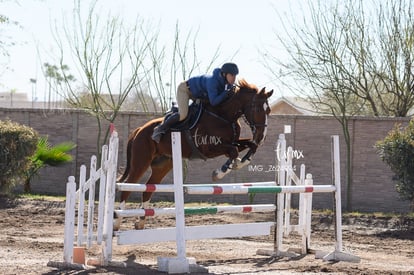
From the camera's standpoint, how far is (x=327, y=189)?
11086 millimetres

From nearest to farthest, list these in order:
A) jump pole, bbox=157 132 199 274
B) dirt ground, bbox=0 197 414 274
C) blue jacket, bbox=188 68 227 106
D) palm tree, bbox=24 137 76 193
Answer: jump pole, bbox=157 132 199 274 → dirt ground, bbox=0 197 414 274 → blue jacket, bbox=188 68 227 106 → palm tree, bbox=24 137 76 193

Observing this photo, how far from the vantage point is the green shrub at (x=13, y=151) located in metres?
17.9

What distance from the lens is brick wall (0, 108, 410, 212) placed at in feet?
60.7

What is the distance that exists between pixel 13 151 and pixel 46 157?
221 centimetres

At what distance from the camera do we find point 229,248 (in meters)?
12.1

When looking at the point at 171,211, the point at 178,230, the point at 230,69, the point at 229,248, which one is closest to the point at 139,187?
the point at 178,230

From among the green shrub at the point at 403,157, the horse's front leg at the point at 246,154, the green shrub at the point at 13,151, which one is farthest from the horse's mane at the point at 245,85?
the green shrub at the point at 13,151

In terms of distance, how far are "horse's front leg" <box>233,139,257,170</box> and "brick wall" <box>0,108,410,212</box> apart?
7.32 m

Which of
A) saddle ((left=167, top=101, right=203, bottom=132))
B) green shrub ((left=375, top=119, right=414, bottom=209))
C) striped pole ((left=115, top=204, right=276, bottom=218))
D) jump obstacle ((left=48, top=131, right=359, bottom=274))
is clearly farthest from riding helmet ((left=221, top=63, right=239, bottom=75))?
green shrub ((left=375, top=119, right=414, bottom=209))

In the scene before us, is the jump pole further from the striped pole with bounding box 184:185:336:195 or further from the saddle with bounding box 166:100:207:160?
the saddle with bounding box 166:100:207:160

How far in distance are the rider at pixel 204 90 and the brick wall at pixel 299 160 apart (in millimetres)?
7704

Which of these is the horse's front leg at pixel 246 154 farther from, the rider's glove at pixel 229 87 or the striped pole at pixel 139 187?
the striped pole at pixel 139 187

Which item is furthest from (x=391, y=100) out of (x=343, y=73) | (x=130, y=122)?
(x=130, y=122)

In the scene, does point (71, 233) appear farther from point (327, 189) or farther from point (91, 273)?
point (327, 189)
